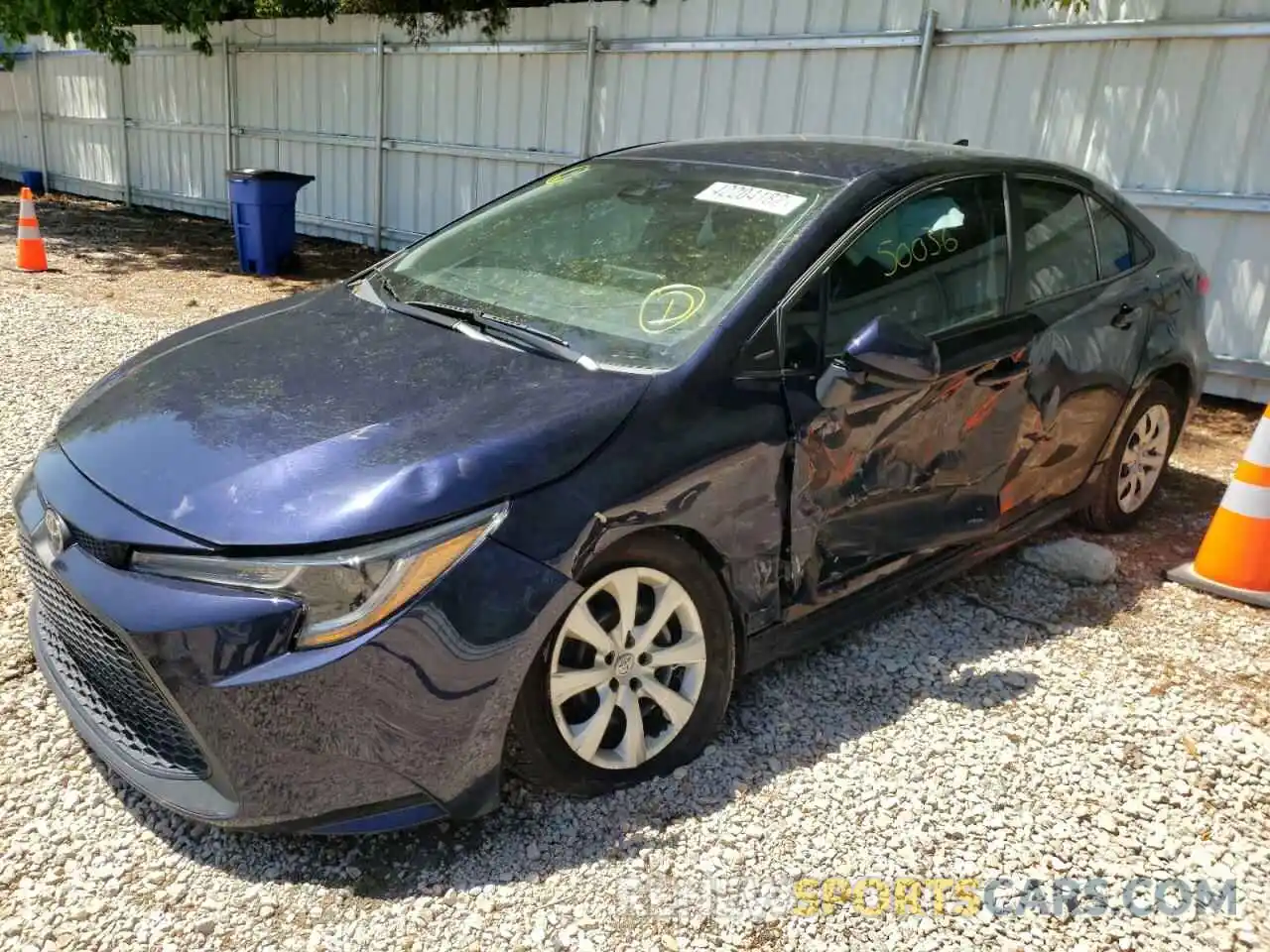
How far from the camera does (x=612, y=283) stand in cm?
305

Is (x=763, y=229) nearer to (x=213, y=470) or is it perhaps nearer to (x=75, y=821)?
(x=213, y=470)

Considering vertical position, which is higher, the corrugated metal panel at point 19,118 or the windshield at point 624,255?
the windshield at point 624,255

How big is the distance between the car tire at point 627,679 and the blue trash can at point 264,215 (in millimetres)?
8242

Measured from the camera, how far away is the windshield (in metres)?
2.82

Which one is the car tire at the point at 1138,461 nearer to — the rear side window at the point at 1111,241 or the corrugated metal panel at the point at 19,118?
the rear side window at the point at 1111,241

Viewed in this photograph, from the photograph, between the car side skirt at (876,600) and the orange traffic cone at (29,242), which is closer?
the car side skirt at (876,600)

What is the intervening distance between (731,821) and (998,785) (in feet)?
2.54

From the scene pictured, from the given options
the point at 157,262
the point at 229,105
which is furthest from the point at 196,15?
the point at 157,262

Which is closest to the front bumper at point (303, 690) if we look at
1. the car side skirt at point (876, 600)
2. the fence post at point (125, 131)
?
the car side skirt at point (876, 600)

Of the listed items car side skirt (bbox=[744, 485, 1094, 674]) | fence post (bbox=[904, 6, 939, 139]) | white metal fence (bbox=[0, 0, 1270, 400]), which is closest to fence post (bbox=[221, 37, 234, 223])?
white metal fence (bbox=[0, 0, 1270, 400])

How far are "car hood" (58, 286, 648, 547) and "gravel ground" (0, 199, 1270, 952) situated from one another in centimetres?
81

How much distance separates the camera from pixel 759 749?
9.41 feet

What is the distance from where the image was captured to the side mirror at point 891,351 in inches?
109

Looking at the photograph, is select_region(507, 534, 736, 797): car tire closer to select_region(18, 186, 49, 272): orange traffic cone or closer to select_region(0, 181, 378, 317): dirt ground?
select_region(0, 181, 378, 317): dirt ground
